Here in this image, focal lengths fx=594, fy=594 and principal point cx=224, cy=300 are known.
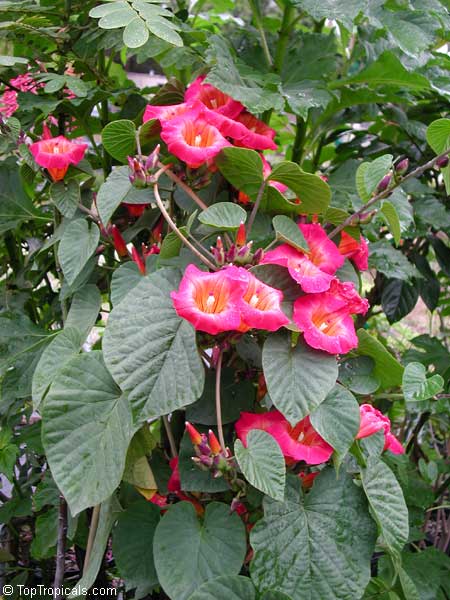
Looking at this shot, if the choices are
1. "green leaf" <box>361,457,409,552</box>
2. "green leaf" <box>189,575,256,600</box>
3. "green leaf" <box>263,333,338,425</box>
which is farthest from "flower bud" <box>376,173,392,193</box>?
"green leaf" <box>189,575,256,600</box>

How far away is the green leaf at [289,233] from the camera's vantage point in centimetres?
66

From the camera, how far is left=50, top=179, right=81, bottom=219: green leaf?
81 cm

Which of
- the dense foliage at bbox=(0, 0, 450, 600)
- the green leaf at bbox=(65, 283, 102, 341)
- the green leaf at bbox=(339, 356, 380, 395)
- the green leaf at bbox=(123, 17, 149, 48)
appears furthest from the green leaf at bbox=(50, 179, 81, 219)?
the green leaf at bbox=(339, 356, 380, 395)

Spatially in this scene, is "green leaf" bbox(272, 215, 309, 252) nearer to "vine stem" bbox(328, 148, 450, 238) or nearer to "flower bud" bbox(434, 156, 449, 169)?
"vine stem" bbox(328, 148, 450, 238)

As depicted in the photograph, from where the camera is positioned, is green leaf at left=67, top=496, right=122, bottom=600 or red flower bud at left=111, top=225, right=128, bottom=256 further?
red flower bud at left=111, top=225, right=128, bottom=256

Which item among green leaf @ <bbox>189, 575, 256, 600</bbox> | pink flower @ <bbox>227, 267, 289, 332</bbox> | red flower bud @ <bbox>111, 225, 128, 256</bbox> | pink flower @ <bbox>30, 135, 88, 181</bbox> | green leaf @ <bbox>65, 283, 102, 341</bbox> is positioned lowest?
green leaf @ <bbox>189, 575, 256, 600</bbox>

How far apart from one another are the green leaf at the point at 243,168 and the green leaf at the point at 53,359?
0.90 feet

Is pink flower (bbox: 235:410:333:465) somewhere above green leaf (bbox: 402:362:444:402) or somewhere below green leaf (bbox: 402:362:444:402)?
below

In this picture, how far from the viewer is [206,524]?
0.67 m

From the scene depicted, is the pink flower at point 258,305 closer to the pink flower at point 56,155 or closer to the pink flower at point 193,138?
the pink flower at point 193,138

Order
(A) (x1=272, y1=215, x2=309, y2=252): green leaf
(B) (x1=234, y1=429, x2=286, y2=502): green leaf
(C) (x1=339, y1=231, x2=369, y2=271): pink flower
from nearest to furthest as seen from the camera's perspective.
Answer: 1. (B) (x1=234, y1=429, x2=286, y2=502): green leaf
2. (A) (x1=272, y1=215, x2=309, y2=252): green leaf
3. (C) (x1=339, y1=231, x2=369, y2=271): pink flower

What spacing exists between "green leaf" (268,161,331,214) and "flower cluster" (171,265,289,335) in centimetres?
14

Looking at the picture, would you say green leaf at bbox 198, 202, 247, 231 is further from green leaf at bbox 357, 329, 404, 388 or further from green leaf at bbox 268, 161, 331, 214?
green leaf at bbox 357, 329, 404, 388

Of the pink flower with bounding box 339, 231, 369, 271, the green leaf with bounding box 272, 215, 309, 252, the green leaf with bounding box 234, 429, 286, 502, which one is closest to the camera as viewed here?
the green leaf with bounding box 234, 429, 286, 502
